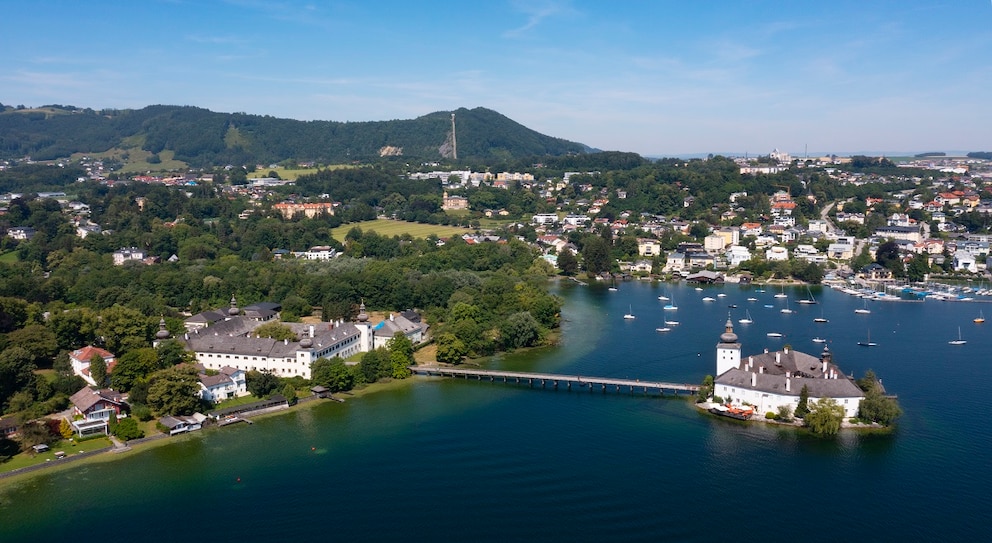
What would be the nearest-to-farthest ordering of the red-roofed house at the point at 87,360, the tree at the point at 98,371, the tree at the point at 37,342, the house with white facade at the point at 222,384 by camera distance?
the house with white facade at the point at 222,384 → the tree at the point at 98,371 → the red-roofed house at the point at 87,360 → the tree at the point at 37,342

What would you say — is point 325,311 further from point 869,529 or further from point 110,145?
point 110,145

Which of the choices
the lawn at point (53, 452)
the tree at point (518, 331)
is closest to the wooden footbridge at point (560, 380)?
the tree at point (518, 331)

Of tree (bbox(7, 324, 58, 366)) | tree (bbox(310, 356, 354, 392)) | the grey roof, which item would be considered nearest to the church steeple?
the grey roof

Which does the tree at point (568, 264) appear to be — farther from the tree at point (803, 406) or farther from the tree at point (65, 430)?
the tree at point (65, 430)

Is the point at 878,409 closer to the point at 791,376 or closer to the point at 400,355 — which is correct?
the point at 791,376

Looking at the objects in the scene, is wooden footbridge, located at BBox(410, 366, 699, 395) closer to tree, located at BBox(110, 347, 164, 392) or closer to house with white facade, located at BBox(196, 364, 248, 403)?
house with white facade, located at BBox(196, 364, 248, 403)

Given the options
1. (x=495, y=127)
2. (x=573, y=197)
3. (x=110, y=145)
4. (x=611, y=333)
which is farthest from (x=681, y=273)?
(x=110, y=145)
